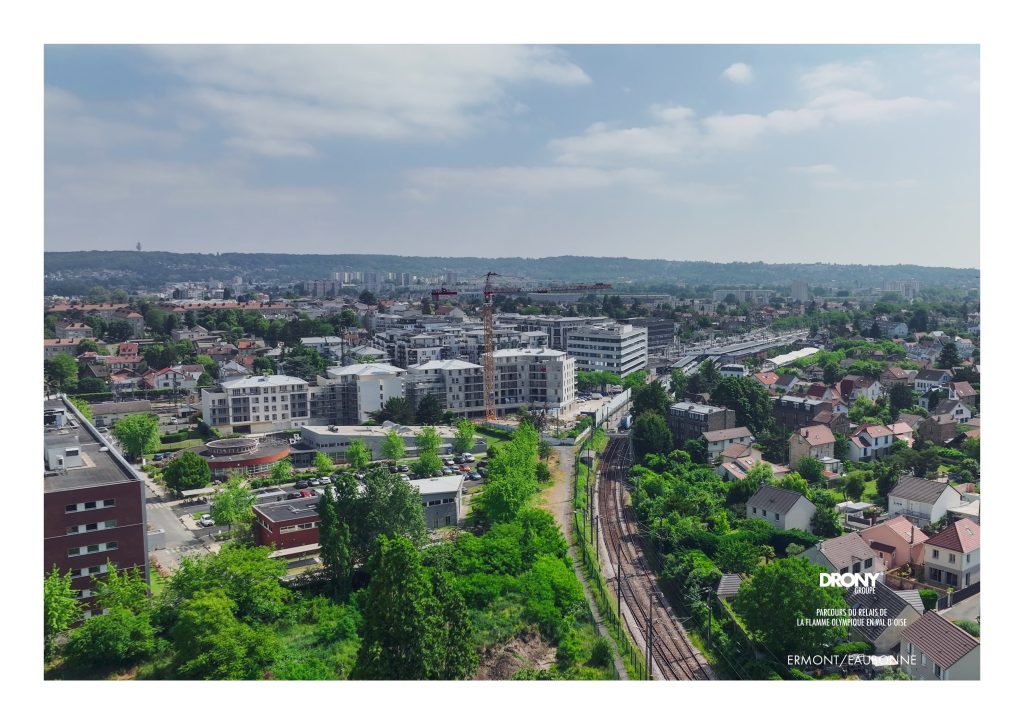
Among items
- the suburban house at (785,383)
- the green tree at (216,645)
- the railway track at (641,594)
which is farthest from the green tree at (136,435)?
the suburban house at (785,383)

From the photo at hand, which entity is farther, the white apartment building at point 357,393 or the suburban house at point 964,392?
the white apartment building at point 357,393

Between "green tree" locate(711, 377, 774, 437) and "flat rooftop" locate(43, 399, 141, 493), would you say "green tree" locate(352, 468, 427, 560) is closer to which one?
"flat rooftop" locate(43, 399, 141, 493)

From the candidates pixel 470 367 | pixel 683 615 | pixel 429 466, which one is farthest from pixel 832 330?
pixel 683 615

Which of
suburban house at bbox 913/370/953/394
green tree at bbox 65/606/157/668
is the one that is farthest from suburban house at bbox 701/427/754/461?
green tree at bbox 65/606/157/668

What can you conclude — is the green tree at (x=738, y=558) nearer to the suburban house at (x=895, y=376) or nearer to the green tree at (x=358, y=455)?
the green tree at (x=358, y=455)

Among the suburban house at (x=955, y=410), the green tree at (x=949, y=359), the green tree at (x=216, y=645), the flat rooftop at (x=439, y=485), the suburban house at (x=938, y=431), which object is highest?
the green tree at (x=949, y=359)

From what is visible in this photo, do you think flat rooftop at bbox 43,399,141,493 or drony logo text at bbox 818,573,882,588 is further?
flat rooftop at bbox 43,399,141,493
